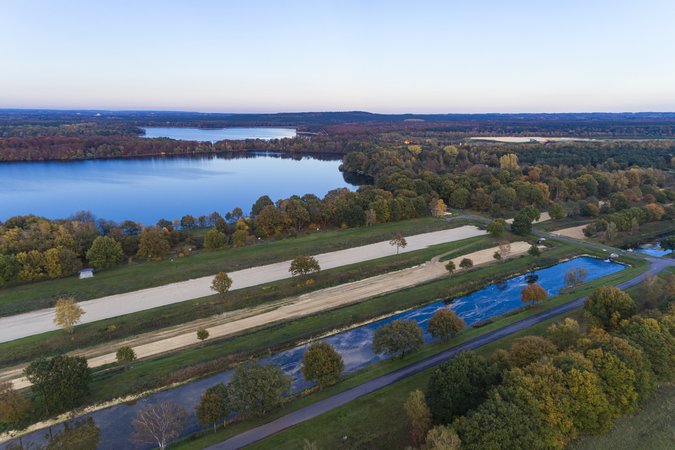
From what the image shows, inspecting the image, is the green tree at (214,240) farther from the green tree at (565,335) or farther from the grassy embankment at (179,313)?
the green tree at (565,335)

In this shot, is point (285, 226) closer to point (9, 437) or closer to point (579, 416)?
point (9, 437)

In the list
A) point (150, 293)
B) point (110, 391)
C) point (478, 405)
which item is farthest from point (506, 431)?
point (150, 293)

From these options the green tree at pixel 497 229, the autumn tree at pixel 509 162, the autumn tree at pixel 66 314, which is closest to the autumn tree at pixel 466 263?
the green tree at pixel 497 229

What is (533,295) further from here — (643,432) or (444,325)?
(643,432)

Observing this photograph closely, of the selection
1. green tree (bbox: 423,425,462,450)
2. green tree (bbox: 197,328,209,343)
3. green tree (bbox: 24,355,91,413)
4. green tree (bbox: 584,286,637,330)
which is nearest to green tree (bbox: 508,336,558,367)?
green tree (bbox: 423,425,462,450)

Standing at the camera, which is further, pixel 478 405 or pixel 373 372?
pixel 373 372

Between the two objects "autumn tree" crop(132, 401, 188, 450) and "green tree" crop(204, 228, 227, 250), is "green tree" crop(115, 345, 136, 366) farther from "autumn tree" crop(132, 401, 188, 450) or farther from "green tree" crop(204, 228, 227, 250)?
"green tree" crop(204, 228, 227, 250)
